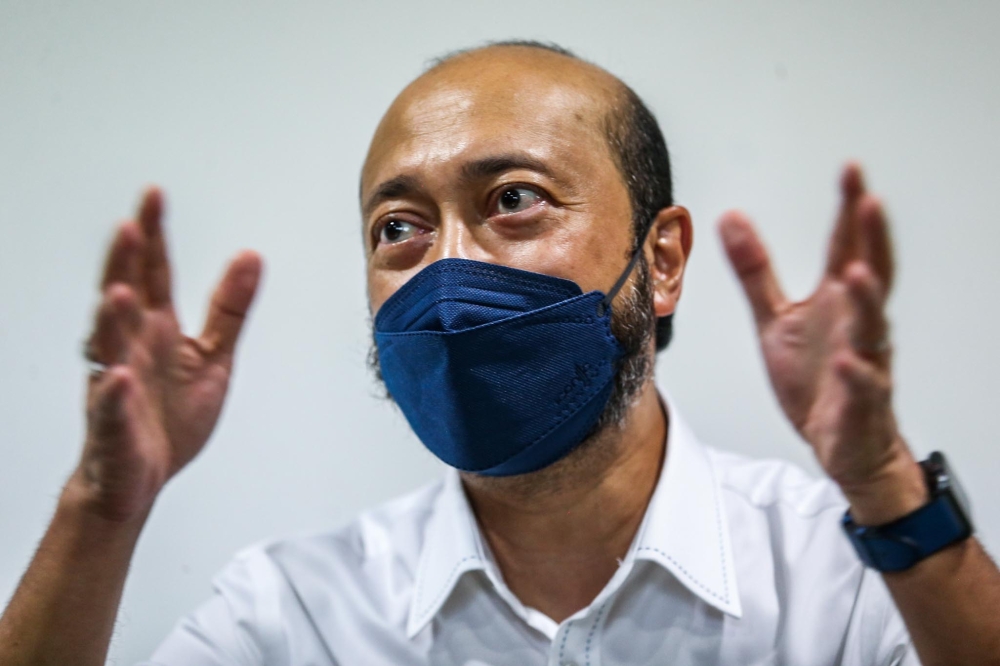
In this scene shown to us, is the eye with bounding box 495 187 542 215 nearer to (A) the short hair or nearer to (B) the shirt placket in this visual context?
(A) the short hair

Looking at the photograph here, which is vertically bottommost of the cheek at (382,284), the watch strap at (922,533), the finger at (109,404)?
the watch strap at (922,533)

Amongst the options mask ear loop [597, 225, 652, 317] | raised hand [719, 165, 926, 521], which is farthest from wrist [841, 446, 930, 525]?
mask ear loop [597, 225, 652, 317]

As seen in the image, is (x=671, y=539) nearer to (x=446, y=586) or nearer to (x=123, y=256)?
(x=446, y=586)

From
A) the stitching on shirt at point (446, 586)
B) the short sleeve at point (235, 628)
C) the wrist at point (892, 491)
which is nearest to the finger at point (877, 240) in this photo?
the wrist at point (892, 491)

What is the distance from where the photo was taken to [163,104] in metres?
2.16

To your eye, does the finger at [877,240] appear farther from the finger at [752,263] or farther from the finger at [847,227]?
the finger at [752,263]

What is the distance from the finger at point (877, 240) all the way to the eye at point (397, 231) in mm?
903

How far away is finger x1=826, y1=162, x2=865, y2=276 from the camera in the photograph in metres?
1.07

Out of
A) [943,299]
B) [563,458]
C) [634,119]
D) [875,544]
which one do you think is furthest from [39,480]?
[943,299]

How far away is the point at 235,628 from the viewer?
67.4 inches

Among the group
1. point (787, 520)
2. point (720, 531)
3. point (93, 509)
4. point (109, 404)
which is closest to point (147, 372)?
point (109, 404)

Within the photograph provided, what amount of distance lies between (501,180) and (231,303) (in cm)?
57

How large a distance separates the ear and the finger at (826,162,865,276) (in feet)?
2.10

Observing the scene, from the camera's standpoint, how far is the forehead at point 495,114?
1597mm
